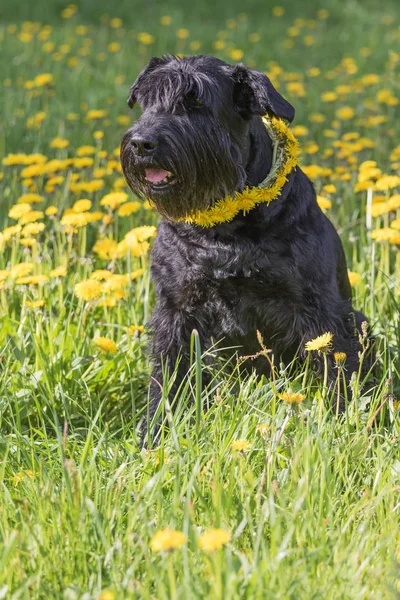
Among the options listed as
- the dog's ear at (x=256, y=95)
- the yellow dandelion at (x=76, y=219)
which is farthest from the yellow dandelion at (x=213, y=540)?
the yellow dandelion at (x=76, y=219)

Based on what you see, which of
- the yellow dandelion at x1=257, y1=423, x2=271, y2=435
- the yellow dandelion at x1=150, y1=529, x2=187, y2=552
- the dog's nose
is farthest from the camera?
the dog's nose

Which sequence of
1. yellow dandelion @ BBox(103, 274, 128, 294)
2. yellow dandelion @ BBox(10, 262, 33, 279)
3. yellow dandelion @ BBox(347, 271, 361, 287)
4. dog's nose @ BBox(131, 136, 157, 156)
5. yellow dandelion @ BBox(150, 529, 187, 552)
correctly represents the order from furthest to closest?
yellow dandelion @ BBox(347, 271, 361, 287)
yellow dandelion @ BBox(10, 262, 33, 279)
yellow dandelion @ BBox(103, 274, 128, 294)
dog's nose @ BBox(131, 136, 157, 156)
yellow dandelion @ BBox(150, 529, 187, 552)

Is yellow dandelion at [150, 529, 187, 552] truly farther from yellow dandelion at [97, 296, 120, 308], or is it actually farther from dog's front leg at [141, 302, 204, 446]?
yellow dandelion at [97, 296, 120, 308]

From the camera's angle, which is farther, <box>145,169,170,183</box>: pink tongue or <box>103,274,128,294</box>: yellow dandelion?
<box>103,274,128,294</box>: yellow dandelion

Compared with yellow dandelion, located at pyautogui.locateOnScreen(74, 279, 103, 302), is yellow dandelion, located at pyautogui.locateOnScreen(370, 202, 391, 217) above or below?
above

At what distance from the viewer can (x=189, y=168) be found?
2922 mm

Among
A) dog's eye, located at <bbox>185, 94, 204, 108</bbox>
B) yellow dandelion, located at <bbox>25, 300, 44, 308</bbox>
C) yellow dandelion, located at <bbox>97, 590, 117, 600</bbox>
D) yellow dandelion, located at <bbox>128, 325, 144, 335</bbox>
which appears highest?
dog's eye, located at <bbox>185, 94, 204, 108</bbox>

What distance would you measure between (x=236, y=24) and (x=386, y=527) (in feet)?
30.2

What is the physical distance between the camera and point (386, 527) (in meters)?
2.11

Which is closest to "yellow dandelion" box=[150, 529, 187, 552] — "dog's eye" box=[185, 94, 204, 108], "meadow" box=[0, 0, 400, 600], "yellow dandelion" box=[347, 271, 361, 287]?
Result: "meadow" box=[0, 0, 400, 600]

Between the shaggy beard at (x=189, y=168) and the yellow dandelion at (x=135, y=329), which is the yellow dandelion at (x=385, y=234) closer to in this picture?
the shaggy beard at (x=189, y=168)

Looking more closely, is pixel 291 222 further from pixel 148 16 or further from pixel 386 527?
pixel 148 16

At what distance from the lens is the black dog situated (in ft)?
9.60

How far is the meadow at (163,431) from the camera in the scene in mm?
1923
